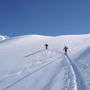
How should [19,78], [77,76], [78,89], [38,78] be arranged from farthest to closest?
[19,78]
[38,78]
[77,76]
[78,89]

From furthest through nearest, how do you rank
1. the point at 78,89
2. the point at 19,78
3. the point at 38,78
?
the point at 19,78 → the point at 38,78 → the point at 78,89

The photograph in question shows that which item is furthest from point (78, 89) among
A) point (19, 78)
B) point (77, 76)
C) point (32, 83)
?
point (19, 78)

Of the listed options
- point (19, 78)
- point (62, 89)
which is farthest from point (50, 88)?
point (19, 78)

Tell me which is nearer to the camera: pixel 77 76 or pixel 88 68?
pixel 77 76

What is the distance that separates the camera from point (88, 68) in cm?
1263

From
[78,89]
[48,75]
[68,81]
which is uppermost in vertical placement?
[48,75]

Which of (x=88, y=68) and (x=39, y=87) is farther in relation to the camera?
(x=88, y=68)

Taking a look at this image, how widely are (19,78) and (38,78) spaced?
1766 millimetres

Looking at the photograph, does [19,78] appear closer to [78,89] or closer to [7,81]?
[7,81]

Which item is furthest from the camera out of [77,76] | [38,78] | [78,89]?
[38,78]

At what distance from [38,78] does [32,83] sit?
924 mm

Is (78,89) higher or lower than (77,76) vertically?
lower

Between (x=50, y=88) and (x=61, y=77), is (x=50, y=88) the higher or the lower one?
the lower one

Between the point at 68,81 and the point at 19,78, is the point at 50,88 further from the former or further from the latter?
the point at 19,78
